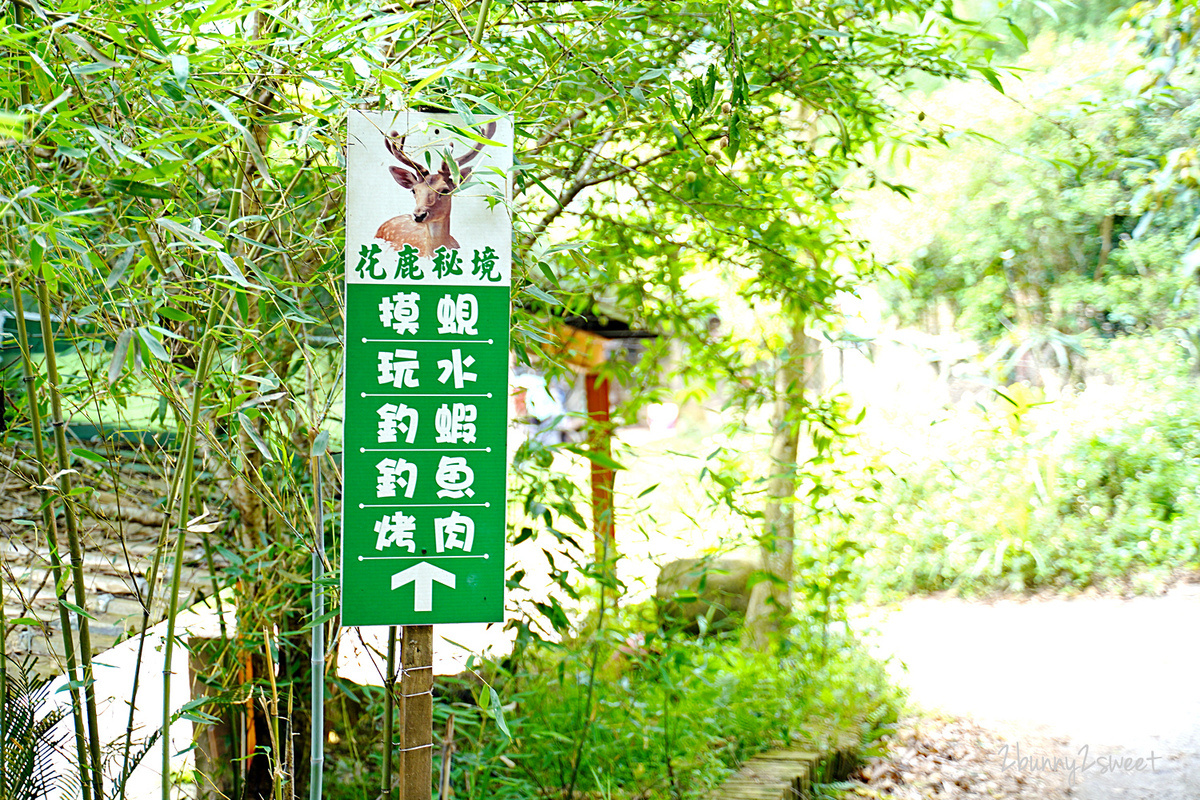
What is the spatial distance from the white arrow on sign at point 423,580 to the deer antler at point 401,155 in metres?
0.58

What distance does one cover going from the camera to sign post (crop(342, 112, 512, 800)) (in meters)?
1.28

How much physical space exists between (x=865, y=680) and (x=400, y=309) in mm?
3298

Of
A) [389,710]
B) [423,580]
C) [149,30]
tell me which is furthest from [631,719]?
[149,30]

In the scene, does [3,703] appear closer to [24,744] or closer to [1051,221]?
[24,744]

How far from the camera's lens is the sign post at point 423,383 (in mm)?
1275

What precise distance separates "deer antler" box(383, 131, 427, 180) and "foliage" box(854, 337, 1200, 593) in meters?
5.08

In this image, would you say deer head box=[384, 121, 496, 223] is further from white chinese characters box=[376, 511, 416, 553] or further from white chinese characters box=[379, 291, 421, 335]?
white chinese characters box=[376, 511, 416, 553]

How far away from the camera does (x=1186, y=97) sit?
5777mm

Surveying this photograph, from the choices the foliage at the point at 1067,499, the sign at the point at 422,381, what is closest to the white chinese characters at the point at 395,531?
the sign at the point at 422,381

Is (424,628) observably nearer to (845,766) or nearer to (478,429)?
(478,429)

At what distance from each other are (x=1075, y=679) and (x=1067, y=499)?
1.75m

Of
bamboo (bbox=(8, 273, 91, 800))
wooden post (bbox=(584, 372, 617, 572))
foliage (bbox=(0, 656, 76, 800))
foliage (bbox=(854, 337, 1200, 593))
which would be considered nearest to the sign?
bamboo (bbox=(8, 273, 91, 800))

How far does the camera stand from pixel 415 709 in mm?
1347

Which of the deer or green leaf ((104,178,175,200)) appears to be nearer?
green leaf ((104,178,175,200))
